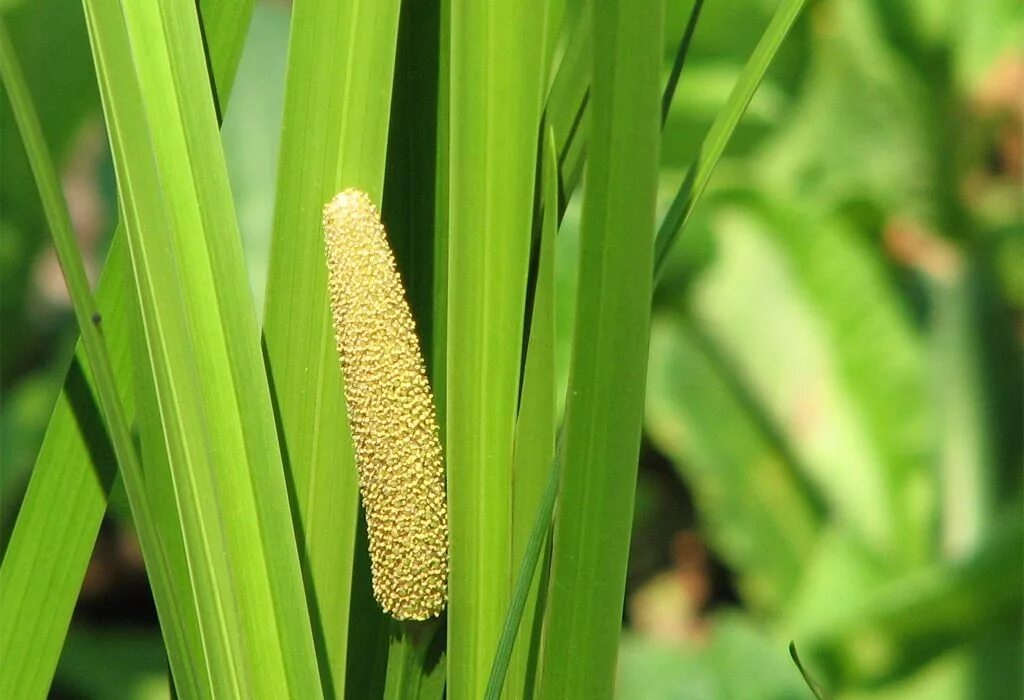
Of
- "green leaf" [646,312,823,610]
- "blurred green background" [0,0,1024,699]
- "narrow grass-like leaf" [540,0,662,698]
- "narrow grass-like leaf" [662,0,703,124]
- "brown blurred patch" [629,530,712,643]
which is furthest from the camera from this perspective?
"brown blurred patch" [629,530,712,643]

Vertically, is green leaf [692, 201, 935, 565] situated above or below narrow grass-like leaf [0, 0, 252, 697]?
above

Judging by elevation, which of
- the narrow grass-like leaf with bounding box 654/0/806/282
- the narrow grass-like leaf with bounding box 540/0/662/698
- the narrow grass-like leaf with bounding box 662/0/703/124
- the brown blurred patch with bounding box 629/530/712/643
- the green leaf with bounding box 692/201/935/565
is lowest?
the narrow grass-like leaf with bounding box 540/0/662/698

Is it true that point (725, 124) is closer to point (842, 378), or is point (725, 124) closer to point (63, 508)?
point (63, 508)

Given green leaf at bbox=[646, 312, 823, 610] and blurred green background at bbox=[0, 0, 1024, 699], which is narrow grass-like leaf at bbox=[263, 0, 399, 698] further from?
green leaf at bbox=[646, 312, 823, 610]

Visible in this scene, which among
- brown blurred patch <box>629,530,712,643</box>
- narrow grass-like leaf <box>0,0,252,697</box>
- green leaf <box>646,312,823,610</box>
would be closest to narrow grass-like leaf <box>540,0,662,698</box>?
narrow grass-like leaf <box>0,0,252,697</box>

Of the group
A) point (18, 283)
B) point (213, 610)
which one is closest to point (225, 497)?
point (213, 610)

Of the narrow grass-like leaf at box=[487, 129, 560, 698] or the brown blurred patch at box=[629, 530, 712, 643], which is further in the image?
the brown blurred patch at box=[629, 530, 712, 643]
